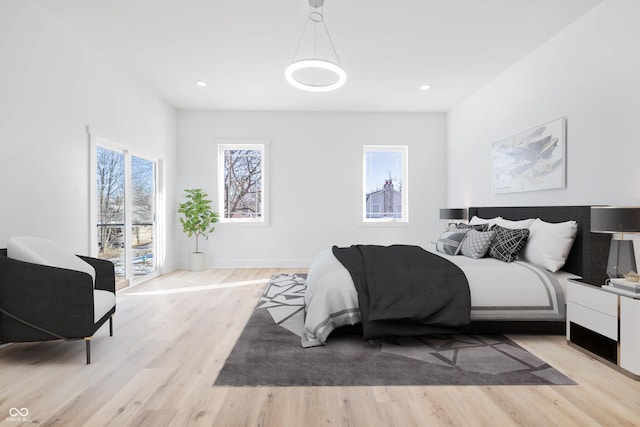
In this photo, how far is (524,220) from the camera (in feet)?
11.6

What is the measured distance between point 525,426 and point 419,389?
53 centimetres

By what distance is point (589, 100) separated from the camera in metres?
2.92

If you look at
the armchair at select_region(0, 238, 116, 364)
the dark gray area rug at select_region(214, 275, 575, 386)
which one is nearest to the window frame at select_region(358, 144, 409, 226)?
the dark gray area rug at select_region(214, 275, 575, 386)

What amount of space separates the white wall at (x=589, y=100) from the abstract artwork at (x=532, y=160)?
3.1 inches

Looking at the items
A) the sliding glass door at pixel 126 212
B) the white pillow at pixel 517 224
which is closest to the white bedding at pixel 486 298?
the white pillow at pixel 517 224

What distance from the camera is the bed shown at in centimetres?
249

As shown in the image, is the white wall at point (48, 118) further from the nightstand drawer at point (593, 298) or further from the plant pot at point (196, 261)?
the nightstand drawer at point (593, 298)

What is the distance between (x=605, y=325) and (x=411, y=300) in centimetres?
125

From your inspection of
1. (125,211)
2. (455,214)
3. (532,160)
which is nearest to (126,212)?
(125,211)

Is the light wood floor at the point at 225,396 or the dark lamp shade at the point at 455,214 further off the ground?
the dark lamp shade at the point at 455,214

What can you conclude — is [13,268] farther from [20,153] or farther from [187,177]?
[187,177]

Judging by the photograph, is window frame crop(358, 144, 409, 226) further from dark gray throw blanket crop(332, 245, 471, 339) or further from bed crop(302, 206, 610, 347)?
dark gray throw blanket crop(332, 245, 471, 339)

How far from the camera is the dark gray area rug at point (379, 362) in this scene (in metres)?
1.97

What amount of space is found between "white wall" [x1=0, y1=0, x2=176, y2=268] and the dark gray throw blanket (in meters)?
2.82
